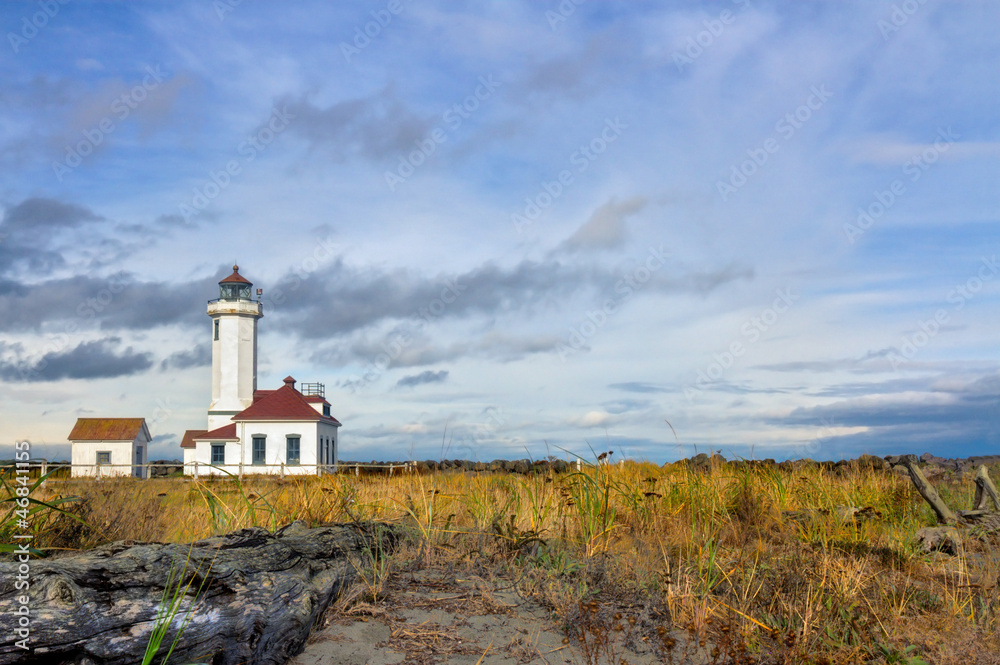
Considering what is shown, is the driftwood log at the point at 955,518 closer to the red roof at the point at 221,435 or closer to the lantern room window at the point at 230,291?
the red roof at the point at 221,435

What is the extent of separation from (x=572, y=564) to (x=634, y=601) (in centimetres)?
61

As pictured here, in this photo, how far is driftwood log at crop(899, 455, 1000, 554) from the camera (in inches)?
261

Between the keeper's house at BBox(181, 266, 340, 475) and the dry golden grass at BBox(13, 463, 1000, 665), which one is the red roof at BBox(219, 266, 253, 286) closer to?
the keeper's house at BBox(181, 266, 340, 475)

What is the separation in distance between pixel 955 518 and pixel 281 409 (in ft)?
125

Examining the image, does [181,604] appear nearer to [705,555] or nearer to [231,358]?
[705,555]

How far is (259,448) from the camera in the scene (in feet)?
135

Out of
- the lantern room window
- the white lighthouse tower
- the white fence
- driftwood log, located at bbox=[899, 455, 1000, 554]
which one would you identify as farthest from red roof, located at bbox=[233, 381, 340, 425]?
driftwood log, located at bbox=[899, 455, 1000, 554]

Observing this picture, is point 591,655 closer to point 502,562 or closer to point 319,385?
point 502,562

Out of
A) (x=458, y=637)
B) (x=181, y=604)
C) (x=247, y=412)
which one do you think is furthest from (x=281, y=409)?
(x=181, y=604)

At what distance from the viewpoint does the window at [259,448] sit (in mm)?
40906

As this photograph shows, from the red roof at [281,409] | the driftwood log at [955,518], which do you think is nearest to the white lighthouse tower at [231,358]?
the red roof at [281,409]

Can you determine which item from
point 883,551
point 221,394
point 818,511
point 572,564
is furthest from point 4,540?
point 221,394

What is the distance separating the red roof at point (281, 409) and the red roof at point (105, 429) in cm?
959

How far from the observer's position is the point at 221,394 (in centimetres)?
4375
